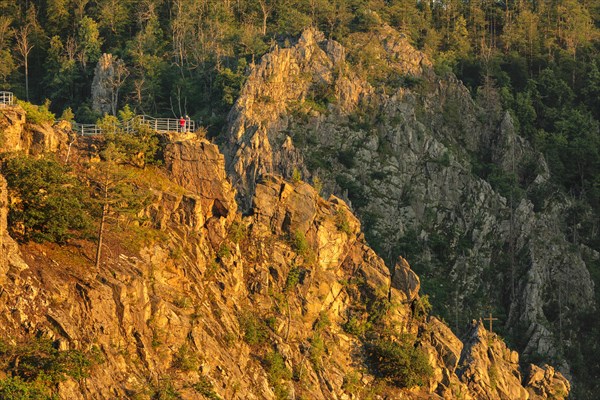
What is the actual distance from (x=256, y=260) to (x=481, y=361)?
66.1 feet

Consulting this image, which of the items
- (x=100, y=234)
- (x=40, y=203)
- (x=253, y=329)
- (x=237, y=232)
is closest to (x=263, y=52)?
(x=237, y=232)

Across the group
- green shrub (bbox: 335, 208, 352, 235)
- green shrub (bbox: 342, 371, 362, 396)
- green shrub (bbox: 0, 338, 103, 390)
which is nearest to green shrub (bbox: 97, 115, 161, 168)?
green shrub (bbox: 335, 208, 352, 235)

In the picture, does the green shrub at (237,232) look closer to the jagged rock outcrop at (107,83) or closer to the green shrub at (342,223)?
the green shrub at (342,223)

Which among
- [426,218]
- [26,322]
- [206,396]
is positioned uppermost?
[26,322]

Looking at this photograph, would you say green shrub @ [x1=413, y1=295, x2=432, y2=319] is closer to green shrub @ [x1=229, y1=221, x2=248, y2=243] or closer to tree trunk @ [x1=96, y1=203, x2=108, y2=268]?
green shrub @ [x1=229, y1=221, x2=248, y2=243]

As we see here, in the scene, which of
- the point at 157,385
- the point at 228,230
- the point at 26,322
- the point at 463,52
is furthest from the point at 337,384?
the point at 463,52

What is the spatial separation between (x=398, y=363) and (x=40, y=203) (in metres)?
26.2

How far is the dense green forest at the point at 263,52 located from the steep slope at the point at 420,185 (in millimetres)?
2986

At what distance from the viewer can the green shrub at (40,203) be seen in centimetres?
8612

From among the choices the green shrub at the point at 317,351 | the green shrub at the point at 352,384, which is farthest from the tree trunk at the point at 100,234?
the green shrub at the point at 352,384

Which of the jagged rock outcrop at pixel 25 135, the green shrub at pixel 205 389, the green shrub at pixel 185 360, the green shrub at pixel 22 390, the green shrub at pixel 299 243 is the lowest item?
the green shrub at pixel 205 389

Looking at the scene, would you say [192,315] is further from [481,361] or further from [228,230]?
[481,361]

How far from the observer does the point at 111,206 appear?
9075 cm

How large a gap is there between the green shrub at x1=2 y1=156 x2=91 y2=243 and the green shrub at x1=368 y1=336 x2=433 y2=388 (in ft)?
74.5
